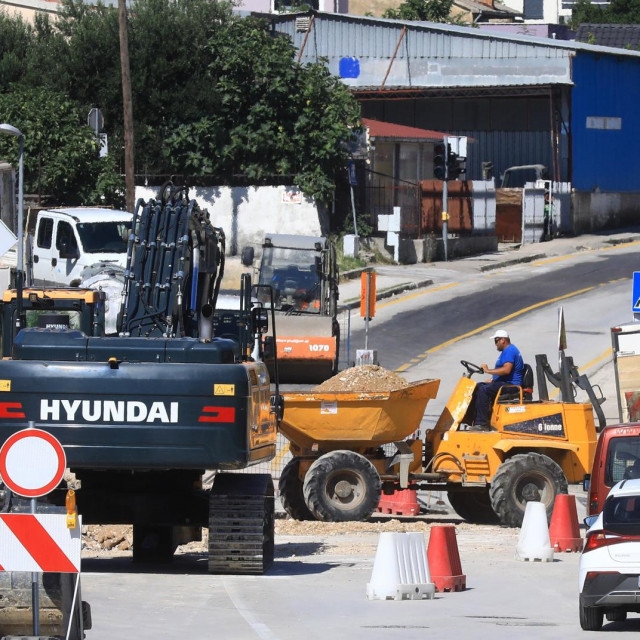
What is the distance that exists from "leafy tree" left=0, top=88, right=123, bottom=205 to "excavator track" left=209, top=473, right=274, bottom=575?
29061 mm

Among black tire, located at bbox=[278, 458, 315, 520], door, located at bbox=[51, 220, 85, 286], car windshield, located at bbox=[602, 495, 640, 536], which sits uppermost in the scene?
door, located at bbox=[51, 220, 85, 286]

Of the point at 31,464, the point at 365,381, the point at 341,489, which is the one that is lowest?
the point at 341,489

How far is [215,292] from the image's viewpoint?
16.2 m

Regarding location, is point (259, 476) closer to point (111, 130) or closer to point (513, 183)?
point (111, 130)

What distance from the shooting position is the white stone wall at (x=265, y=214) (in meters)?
45.7

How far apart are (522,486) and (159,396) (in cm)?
693

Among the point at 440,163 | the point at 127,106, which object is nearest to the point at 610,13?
the point at 440,163

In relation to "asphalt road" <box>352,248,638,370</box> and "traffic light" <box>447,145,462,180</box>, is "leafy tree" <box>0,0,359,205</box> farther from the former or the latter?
"asphalt road" <box>352,248,638,370</box>

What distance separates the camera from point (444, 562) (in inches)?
549

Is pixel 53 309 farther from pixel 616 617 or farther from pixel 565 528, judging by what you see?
pixel 565 528

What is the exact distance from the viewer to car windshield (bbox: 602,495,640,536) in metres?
12.0

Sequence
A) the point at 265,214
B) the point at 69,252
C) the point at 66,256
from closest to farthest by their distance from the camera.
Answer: the point at 66,256 < the point at 69,252 < the point at 265,214

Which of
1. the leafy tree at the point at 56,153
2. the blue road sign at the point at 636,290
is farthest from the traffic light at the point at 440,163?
the blue road sign at the point at 636,290


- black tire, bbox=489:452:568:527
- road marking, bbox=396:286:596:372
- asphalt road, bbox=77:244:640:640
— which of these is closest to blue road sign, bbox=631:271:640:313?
asphalt road, bbox=77:244:640:640
